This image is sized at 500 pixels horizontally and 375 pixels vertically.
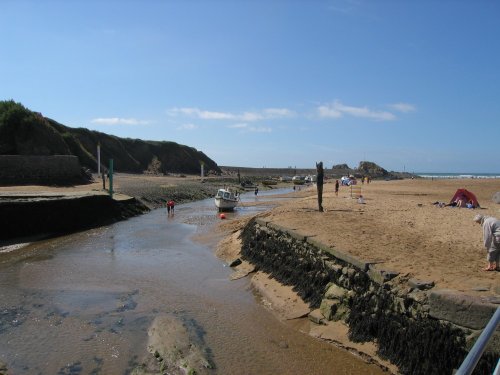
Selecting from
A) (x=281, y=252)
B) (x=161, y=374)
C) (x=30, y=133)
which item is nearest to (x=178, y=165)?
(x=30, y=133)

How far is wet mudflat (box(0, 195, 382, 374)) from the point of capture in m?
7.36

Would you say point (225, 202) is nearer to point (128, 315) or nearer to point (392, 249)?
point (392, 249)

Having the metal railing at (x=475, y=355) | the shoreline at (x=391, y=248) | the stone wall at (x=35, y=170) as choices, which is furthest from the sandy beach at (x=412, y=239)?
the stone wall at (x=35, y=170)

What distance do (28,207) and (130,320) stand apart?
14.0m

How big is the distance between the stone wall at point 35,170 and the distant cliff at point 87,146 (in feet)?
22.2

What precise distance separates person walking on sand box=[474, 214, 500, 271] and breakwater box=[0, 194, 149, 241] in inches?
742

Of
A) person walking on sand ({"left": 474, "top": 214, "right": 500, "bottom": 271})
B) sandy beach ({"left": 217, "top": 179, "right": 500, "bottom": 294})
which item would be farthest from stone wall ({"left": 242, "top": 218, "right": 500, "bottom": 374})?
person walking on sand ({"left": 474, "top": 214, "right": 500, "bottom": 271})

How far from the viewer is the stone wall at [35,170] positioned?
31.0 m

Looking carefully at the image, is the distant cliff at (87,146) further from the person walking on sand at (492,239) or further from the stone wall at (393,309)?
the person walking on sand at (492,239)

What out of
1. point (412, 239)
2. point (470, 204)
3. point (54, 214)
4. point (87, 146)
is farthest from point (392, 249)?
point (87, 146)

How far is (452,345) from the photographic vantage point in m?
6.25

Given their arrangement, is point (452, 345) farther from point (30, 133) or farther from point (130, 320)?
point (30, 133)

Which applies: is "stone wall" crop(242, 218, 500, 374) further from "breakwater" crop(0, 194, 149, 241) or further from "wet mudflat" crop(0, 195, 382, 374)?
"breakwater" crop(0, 194, 149, 241)

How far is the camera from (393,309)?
7.54m
